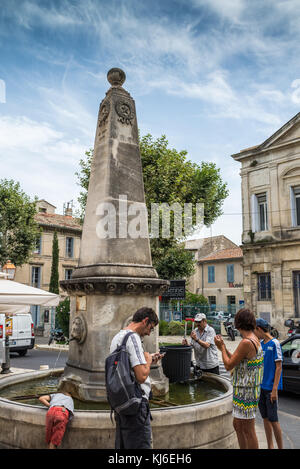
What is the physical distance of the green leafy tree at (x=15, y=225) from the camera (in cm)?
2886

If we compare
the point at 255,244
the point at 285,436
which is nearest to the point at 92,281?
the point at 285,436

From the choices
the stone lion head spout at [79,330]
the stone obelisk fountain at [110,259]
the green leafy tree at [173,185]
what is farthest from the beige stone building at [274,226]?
the stone lion head spout at [79,330]

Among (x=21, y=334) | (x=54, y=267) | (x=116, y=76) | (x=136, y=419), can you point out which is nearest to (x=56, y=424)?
(x=136, y=419)

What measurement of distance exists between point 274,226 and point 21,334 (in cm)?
1448

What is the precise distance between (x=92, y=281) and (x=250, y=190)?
19.3 meters

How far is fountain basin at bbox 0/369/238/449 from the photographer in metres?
4.22

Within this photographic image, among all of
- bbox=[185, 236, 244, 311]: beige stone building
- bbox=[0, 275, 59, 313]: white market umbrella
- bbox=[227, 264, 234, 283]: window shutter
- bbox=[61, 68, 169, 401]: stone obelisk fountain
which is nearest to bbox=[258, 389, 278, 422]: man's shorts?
bbox=[61, 68, 169, 401]: stone obelisk fountain

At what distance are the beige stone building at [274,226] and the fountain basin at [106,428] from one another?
17.5 meters

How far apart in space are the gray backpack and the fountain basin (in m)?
1.20

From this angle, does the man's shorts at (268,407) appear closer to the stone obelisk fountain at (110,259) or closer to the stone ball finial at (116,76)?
the stone obelisk fountain at (110,259)

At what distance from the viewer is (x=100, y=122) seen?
7.09 metres

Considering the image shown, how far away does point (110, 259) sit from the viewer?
6.13m

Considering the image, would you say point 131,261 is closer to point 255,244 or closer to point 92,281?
point 92,281

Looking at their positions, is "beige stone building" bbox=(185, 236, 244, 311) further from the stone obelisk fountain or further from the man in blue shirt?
the man in blue shirt
